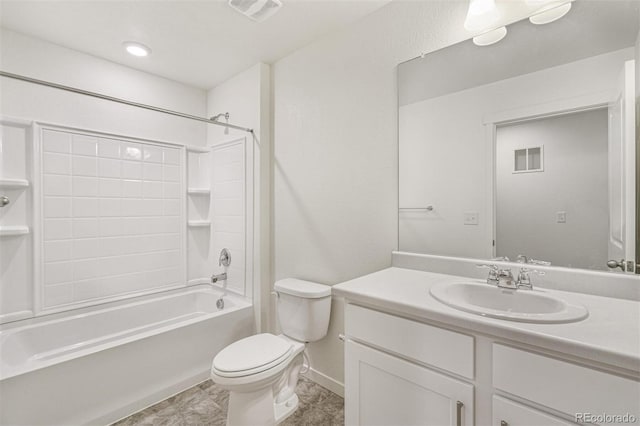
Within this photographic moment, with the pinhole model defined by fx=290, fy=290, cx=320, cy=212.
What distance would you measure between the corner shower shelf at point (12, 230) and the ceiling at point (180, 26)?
1.30m

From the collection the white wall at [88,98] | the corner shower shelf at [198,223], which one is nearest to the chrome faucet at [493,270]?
the corner shower shelf at [198,223]

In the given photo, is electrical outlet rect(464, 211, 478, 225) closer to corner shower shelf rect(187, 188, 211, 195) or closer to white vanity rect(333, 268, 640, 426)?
white vanity rect(333, 268, 640, 426)

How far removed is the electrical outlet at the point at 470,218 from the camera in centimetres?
141

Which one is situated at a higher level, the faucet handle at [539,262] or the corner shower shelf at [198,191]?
the corner shower shelf at [198,191]

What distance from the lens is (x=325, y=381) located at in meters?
2.01

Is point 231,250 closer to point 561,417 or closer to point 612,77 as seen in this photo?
point 561,417

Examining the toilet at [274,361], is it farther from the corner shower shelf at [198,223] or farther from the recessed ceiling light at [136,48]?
the recessed ceiling light at [136,48]

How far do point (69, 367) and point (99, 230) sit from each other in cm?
111

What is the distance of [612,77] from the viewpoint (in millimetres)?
1087

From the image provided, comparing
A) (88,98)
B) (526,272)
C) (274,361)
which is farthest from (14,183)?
(526,272)

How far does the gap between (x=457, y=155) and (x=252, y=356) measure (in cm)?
147

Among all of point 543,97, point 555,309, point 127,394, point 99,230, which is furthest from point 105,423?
point 543,97

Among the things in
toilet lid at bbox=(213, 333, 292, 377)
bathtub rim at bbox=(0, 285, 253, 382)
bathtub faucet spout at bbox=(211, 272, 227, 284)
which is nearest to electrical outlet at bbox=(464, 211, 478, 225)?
toilet lid at bbox=(213, 333, 292, 377)

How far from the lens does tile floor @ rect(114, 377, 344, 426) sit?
1.68 m
